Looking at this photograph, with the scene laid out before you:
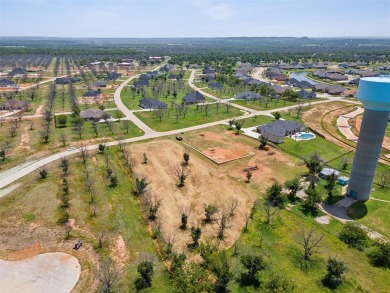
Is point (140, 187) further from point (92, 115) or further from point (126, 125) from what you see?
point (92, 115)

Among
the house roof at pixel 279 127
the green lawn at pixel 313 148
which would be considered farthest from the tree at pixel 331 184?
the house roof at pixel 279 127

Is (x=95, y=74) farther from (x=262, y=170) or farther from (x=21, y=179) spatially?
(x=262, y=170)

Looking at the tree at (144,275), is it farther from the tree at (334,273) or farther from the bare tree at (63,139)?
the bare tree at (63,139)

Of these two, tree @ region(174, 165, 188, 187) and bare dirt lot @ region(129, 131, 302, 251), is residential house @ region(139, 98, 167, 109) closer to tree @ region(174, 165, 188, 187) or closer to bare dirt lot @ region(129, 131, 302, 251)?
bare dirt lot @ region(129, 131, 302, 251)

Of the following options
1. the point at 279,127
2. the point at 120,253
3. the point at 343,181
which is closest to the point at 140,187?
the point at 120,253

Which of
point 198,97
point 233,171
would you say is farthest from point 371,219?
point 198,97

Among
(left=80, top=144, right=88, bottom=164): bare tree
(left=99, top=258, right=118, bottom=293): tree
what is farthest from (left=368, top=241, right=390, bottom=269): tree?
(left=80, top=144, right=88, bottom=164): bare tree
